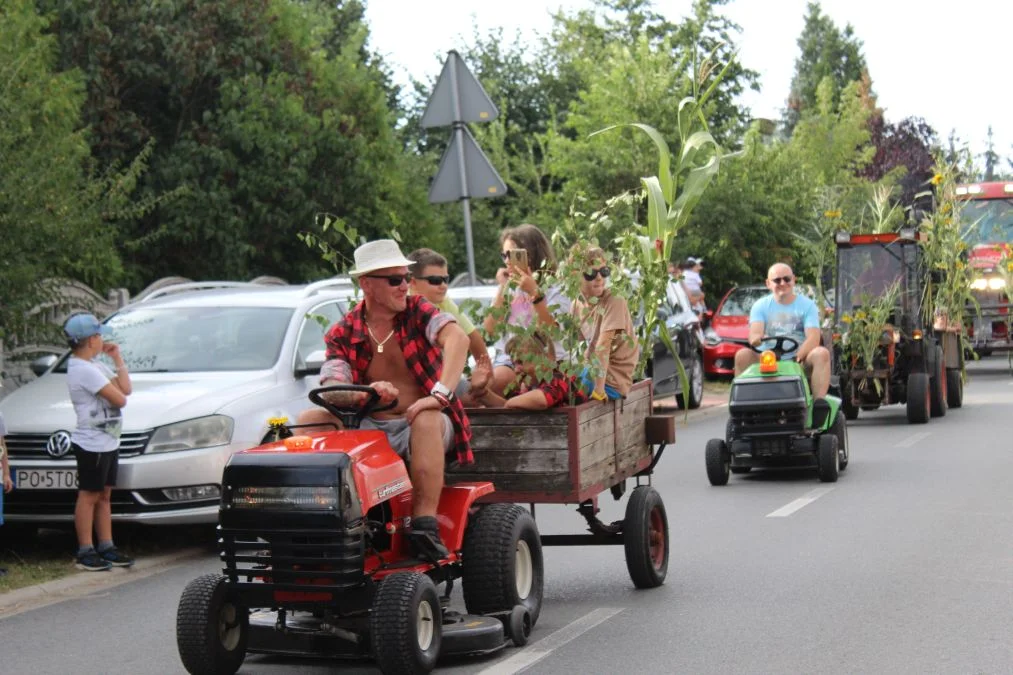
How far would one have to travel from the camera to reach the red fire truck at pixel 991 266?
92.8ft

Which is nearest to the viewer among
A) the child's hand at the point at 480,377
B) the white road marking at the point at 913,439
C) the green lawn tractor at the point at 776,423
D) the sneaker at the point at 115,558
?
the child's hand at the point at 480,377

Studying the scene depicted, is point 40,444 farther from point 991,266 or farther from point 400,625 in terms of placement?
point 991,266

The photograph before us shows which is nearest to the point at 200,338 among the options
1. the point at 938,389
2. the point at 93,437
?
the point at 93,437

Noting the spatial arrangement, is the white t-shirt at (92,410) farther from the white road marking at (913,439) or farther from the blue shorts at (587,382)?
the white road marking at (913,439)

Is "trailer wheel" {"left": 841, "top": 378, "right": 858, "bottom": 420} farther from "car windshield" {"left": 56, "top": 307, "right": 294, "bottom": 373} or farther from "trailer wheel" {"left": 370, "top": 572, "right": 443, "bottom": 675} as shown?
"trailer wheel" {"left": 370, "top": 572, "right": 443, "bottom": 675}

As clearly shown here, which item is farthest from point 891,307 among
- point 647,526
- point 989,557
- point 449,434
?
point 449,434

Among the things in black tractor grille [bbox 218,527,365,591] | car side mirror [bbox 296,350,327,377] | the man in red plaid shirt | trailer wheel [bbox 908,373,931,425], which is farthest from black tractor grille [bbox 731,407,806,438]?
black tractor grille [bbox 218,527,365,591]

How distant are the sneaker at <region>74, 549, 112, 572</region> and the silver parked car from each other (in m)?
0.44

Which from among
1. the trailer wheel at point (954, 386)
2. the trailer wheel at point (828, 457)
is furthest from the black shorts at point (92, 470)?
the trailer wheel at point (954, 386)

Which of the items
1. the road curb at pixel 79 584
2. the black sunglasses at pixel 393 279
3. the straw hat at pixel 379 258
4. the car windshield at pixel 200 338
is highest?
the straw hat at pixel 379 258

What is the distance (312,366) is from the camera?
36.4ft

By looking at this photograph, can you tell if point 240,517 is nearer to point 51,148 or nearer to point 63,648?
point 63,648

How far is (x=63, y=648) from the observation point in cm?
783

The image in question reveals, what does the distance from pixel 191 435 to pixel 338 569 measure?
4453 millimetres
